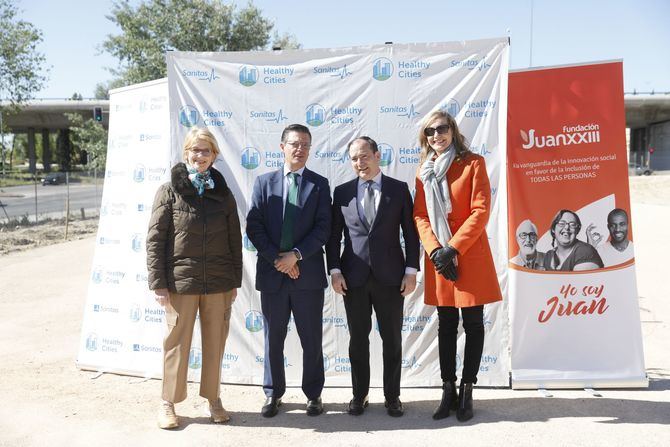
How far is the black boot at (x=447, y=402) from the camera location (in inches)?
149

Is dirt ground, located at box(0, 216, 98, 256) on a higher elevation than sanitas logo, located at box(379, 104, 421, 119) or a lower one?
lower

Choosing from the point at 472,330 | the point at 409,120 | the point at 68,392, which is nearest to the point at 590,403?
the point at 472,330

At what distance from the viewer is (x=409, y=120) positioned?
445cm

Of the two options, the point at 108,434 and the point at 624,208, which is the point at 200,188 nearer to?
the point at 108,434

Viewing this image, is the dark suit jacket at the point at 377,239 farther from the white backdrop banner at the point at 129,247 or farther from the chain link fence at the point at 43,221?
the chain link fence at the point at 43,221

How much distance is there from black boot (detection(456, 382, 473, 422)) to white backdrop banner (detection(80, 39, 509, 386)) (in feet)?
2.31

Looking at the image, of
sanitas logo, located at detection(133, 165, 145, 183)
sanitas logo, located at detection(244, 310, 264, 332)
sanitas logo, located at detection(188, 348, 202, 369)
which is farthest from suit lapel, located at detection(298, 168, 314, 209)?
Result: sanitas logo, located at detection(133, 165, 145, 183)

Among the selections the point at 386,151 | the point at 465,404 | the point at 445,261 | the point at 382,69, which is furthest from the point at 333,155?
the point at 465,404

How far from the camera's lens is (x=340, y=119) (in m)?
4.52

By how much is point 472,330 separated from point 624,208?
1666mm

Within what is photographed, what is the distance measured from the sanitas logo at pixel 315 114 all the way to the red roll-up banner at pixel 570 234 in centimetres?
147

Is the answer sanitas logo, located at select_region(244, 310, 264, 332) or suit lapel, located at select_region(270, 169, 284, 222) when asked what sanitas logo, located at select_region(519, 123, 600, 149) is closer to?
suit lapel, located at select_region(270, 169, 284, 222)

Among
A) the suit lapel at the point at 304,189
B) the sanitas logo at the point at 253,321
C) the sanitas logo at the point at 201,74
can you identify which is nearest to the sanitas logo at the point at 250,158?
the sanitas logo at the point at 201,74

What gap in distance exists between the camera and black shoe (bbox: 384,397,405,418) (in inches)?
151
